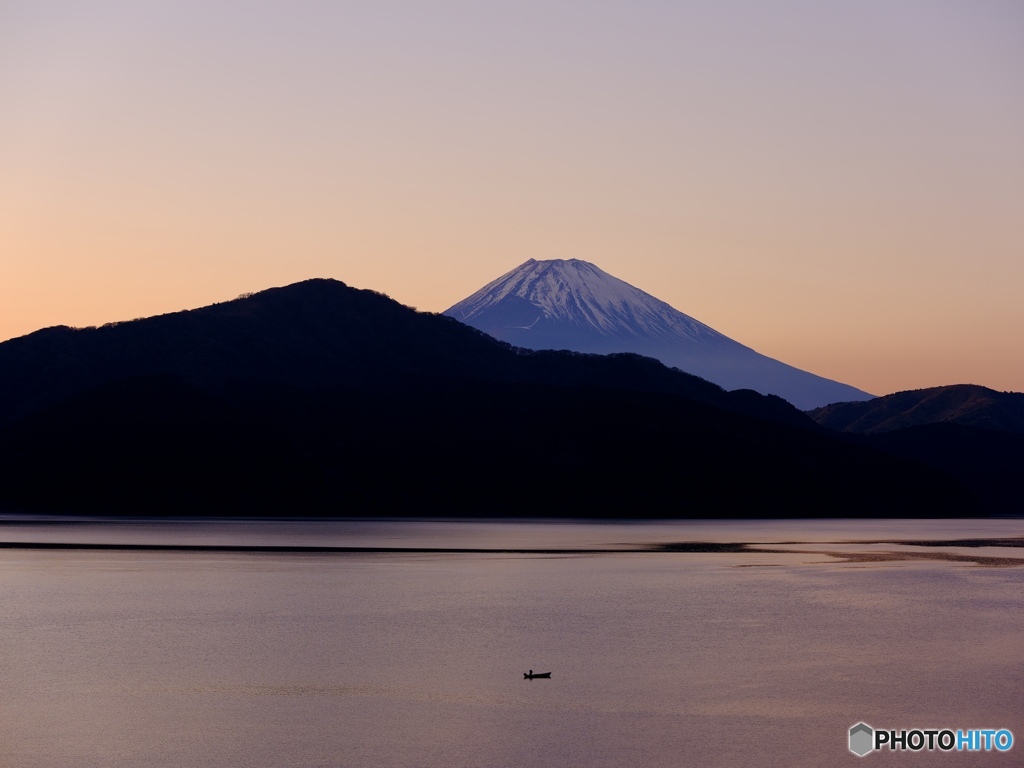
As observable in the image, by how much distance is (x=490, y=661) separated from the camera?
39844 millimetres

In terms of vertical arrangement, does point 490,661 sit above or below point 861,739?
above

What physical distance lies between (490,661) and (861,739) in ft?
43.8

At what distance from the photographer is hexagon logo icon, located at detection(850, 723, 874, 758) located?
28469 millimetres

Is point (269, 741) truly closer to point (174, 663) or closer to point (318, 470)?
point (174, 663)

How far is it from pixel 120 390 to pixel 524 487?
186 ft

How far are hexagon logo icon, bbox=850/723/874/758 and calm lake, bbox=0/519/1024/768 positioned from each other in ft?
1.35

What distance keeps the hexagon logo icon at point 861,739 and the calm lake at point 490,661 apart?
0.41 m

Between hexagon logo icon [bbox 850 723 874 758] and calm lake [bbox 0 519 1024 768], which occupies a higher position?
calm lake [bbox 0 519 1024 768]

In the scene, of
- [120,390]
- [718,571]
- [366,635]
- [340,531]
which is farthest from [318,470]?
[366,635]

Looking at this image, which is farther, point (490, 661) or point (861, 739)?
point (490, 661)

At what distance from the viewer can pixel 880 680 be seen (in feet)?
121

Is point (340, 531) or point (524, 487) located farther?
point (524, 487)

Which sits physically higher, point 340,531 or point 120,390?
point 120,390

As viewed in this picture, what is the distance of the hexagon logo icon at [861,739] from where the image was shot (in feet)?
93.4
